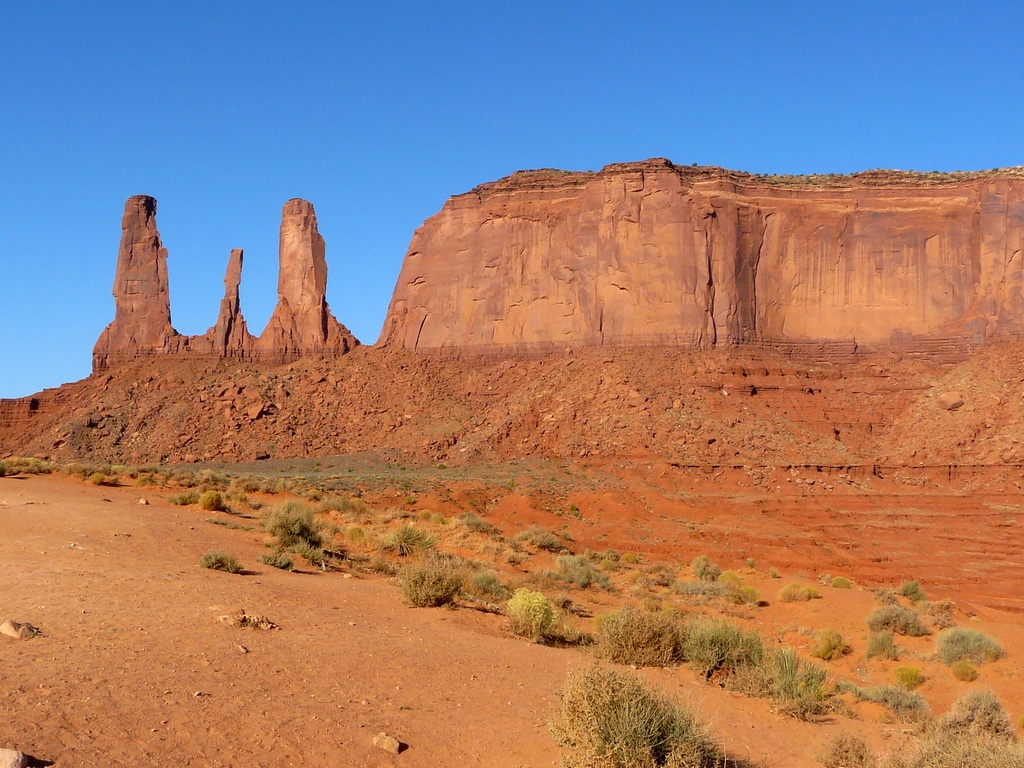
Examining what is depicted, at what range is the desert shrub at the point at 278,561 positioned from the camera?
50.5ft

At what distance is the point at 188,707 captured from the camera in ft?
23.9

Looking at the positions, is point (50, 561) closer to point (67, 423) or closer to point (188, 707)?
point (188, 707)

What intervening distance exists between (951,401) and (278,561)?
156 feet

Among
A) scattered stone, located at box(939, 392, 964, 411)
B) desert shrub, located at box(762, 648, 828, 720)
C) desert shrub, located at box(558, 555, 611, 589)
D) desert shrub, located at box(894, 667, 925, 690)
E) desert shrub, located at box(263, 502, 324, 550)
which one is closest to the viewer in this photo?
desert shrub, located at box(762, 648, 828, 720)

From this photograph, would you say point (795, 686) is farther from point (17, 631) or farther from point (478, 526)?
point (478, 526)

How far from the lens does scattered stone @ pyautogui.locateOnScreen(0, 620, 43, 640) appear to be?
8586mm

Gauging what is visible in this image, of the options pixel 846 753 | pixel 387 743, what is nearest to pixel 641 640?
pixel 846 753

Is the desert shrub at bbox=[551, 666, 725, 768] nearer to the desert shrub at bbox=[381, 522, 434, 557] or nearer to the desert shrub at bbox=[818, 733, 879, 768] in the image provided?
the desert shrub at bbox=[818, 733, 879, 768]

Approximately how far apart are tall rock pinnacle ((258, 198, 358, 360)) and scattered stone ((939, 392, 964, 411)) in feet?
130

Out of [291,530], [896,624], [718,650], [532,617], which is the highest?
[291,530]

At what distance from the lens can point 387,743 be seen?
7.27 m

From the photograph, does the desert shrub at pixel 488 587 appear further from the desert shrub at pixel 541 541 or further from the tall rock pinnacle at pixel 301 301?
the tall rock pinnacle at pixel 301 301

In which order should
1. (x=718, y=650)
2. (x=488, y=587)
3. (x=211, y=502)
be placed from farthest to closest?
(x=211, y=502), (x=488, y=587), (x=718, y=650)

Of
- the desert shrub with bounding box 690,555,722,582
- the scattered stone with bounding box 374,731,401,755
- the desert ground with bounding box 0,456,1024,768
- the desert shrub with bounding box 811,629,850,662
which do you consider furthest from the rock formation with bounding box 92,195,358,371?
the scattered stone with bounding box 374,731,401,755
